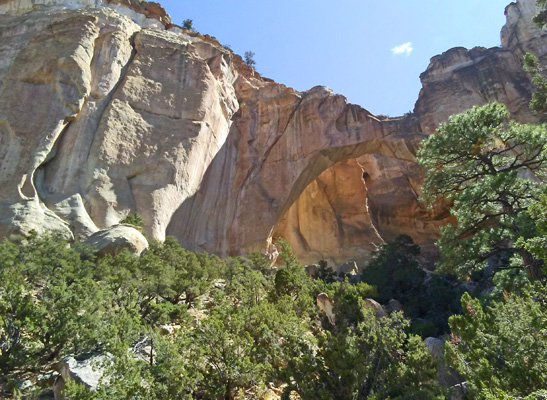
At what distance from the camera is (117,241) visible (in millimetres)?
15438

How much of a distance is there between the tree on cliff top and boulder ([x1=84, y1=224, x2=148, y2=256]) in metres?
10.8

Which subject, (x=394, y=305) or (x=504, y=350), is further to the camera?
(x=394, y=305)

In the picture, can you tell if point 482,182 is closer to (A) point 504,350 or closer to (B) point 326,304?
(B) point 326,304

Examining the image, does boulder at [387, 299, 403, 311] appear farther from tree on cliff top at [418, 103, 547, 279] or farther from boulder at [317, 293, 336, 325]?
tree on cliff top at [418, 103, 547, 279]

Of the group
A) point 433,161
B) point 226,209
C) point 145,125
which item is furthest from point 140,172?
point 433,161

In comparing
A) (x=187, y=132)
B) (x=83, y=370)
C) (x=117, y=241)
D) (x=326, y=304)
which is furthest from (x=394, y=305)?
(x=187, y=132)

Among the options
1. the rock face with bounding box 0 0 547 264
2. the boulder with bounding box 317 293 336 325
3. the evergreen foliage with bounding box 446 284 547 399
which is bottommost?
the evergreen foliage with bounding box 446 284 547 399

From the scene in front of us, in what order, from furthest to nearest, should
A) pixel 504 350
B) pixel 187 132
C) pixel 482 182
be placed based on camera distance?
pixel 187 132, pixel 482 182, pixel 504 350

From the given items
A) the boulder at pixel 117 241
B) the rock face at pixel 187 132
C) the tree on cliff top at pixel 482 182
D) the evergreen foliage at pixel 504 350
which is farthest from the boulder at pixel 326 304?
the rock face at pixel 187 132

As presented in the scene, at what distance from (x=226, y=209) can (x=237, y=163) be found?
367 cm

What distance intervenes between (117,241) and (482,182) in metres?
12.5

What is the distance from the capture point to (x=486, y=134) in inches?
428

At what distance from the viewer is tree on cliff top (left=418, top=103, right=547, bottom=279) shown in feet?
32.7

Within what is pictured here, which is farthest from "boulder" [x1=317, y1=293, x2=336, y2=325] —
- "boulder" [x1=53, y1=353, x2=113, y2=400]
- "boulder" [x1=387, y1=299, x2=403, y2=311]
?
"boulder" [x1=53, y1=353, x2=113, y2=400]
